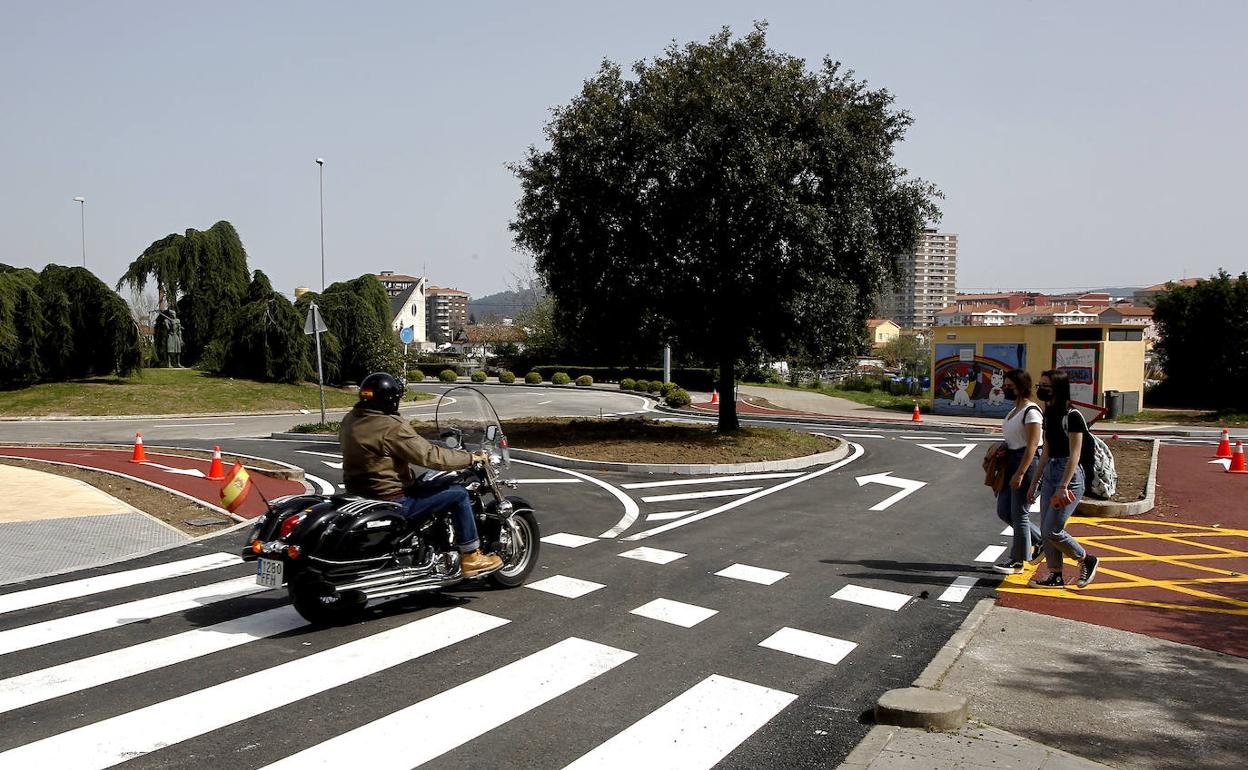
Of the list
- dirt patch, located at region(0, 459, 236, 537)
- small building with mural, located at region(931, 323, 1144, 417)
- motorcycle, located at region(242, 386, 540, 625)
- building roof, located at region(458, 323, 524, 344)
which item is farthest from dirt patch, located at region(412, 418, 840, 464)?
building roof, located at region(458, 323, 524, 344)

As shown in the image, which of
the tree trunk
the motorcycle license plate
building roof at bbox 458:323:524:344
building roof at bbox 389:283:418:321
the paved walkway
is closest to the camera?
the motorcycle license plate

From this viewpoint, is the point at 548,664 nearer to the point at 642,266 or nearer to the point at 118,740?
the point at 118,740

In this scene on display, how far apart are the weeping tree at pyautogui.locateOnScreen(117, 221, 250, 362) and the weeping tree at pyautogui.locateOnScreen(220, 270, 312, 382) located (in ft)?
11.3

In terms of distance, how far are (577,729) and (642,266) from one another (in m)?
14.5

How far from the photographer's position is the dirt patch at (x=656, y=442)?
1698 centimetres

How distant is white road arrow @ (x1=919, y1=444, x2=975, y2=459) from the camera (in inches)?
786

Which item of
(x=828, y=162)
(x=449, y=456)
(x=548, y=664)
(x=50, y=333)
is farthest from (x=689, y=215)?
(x=50, y=333)

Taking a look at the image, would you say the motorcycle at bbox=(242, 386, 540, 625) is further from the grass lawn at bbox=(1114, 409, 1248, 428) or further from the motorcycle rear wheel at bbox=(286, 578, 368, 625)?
the grass lawn at bbox=(1114, 409, 1248, 428)

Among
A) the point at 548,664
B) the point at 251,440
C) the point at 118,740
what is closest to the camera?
the point at 118,740

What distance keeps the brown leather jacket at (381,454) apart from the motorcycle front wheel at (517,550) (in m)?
1.03

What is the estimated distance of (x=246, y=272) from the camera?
4791 cm

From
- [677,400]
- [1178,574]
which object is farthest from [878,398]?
[1178,574]

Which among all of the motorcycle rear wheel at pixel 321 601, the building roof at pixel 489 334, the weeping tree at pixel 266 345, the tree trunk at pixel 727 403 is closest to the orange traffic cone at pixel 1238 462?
the tree trunk at pixel 727 403

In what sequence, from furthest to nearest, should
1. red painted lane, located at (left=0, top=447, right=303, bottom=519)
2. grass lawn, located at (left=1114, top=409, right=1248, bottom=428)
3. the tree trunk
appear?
grass lawn, located at (left=1114, top=409, right=1248, bottom=428), the tree trunk, red painted lane, located at (left=0, top=447, right=303, bottom=519)
